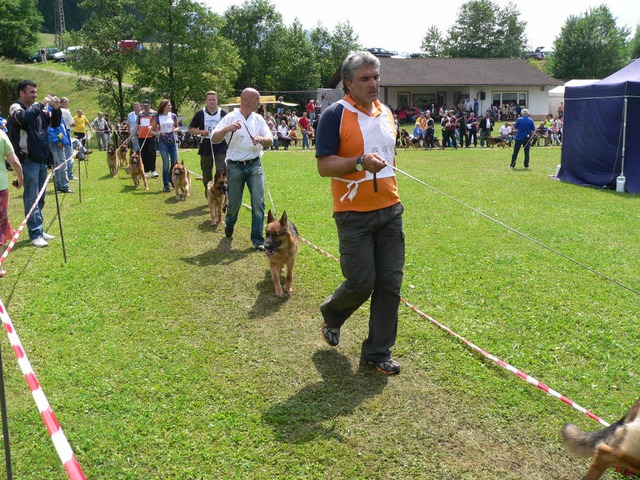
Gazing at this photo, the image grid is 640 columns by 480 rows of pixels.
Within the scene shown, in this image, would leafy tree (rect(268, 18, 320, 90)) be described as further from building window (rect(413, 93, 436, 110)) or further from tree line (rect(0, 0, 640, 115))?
building window (rect(413, 93, 436, 110))

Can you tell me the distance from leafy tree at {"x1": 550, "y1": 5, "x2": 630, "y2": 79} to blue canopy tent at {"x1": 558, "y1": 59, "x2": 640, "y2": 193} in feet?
198

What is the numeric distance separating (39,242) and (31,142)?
1.44 m

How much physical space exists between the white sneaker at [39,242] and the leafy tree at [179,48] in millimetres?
26830

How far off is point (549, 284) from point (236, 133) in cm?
429

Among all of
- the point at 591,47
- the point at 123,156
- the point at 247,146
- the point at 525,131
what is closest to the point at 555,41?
the point at 591,47

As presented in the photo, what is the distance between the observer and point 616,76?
14188 millimetres

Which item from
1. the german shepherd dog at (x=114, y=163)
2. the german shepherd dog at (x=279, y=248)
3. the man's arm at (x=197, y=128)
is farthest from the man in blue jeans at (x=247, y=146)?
the german shepherd dog at (x=114, y=163)

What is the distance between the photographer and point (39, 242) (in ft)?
26.3

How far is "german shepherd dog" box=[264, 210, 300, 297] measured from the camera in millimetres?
5809

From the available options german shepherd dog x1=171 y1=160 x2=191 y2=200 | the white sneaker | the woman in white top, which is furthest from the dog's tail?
the woman in white top

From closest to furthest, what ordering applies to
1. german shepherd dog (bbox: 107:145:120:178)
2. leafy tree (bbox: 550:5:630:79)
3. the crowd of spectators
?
german shepherd dog (bbox: 107:145:120:178)
the crowd of spectators
leafy tree (bbox: 550:5:630:79)

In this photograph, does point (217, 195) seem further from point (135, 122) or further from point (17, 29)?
point (17, 29)

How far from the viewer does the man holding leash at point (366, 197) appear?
3740 millimetres

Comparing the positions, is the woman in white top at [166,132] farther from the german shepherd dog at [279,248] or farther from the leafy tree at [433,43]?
the leafy tree at [433,43]
